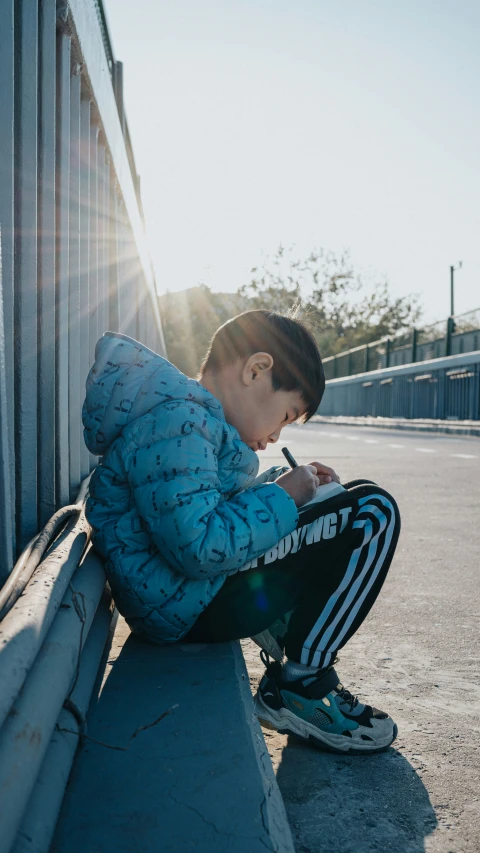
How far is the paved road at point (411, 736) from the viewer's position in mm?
1581

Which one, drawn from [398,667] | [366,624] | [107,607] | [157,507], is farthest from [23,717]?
[366,624]

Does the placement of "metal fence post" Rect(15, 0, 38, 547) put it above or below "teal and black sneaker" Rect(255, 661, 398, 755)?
above

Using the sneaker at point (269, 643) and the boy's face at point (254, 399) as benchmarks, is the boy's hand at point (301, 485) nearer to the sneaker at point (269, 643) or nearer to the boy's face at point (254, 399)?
the boy's face at point (254, 399)

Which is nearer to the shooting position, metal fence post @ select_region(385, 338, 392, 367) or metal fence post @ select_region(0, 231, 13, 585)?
metal fence post @ select_region(0, 231, 13, 585)

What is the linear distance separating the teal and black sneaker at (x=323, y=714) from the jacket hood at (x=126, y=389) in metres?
0.69

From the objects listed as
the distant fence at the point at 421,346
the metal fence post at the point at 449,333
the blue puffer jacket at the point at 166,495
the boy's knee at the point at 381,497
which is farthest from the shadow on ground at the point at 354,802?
the metal fence post at the point at 449,333

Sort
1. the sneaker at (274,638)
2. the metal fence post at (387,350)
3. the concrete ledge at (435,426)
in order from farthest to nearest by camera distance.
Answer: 1. the metal fence post at (387,350)
2. the concrete ledge at (435,426)
3. the sneaker at (274,638)

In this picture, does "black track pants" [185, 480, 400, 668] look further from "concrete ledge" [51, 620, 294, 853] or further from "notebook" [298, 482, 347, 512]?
"concrete ledge" [51, 620, 294, 853]

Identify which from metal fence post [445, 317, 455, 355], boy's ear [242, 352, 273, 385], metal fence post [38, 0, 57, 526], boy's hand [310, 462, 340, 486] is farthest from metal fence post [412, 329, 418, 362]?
metal fence post [38, 0, 57, 526]

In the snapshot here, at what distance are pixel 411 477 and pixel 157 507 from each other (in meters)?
6.21

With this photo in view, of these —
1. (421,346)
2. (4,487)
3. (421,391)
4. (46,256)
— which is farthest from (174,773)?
(421,346)

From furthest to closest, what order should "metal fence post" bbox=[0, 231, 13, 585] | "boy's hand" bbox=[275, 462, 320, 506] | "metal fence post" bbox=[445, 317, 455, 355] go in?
"metal fence post" bbox=[445, 317, 455, 355], "boy's hand" bbox=[275, 462, 320, 506], "metal fence post" bbox=[0, 231, 13, 585]

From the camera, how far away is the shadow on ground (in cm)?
154

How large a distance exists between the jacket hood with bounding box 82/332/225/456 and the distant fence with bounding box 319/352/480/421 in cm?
1855
